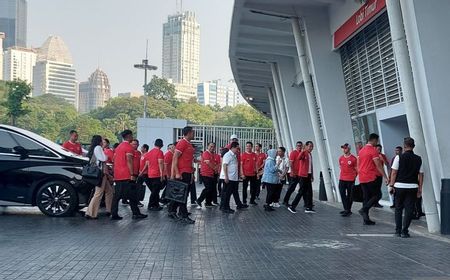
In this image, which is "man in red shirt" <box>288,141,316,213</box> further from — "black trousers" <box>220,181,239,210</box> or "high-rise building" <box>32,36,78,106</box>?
"high-rise building" <box>32,36,78,106</box>

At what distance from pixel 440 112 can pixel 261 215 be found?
4.85 meters

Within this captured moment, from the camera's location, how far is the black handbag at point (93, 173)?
464 inches

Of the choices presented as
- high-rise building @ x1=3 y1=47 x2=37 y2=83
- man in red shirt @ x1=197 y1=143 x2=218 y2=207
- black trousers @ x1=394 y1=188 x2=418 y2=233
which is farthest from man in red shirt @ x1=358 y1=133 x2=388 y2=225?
high-rise building @ x1=3 y1=47 x2=37 y2=83

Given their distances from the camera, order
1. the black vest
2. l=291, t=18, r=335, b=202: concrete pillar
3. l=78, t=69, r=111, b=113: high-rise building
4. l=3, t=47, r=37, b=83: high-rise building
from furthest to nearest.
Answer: l=78, t=69, r=111, b=113: high-rise building → l=3, t=47, r=37, b=83: high-rise building → l=291, t=18, r=335, b=202: concrete pillar → the black vest

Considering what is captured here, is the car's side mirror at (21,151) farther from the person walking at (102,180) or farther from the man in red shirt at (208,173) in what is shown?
the man in red shirt at (208,173)

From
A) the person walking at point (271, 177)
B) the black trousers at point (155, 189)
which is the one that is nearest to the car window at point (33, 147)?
the black trousers at point (155, 189)

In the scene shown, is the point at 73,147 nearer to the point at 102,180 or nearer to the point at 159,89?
the point at 102,180

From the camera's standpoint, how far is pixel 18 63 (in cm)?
9500

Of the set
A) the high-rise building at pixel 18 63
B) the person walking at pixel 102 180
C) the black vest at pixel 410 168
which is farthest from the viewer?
the high-rise building at pixel 18 63

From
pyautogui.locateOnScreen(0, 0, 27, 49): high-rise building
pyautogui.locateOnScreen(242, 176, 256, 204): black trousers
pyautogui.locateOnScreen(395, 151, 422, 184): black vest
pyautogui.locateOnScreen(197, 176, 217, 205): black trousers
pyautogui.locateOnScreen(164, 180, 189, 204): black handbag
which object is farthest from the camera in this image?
pyautogui.locateOnScreen(0, 0, 27, 49): high-rise building

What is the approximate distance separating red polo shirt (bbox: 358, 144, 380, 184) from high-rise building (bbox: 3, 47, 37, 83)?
7772 cm

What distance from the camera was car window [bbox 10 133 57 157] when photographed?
40.1 feet

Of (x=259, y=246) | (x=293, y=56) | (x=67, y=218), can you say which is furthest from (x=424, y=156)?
(x=293, y=56)

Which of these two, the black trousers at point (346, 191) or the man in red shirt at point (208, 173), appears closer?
the black trousers at point (346, 191)
